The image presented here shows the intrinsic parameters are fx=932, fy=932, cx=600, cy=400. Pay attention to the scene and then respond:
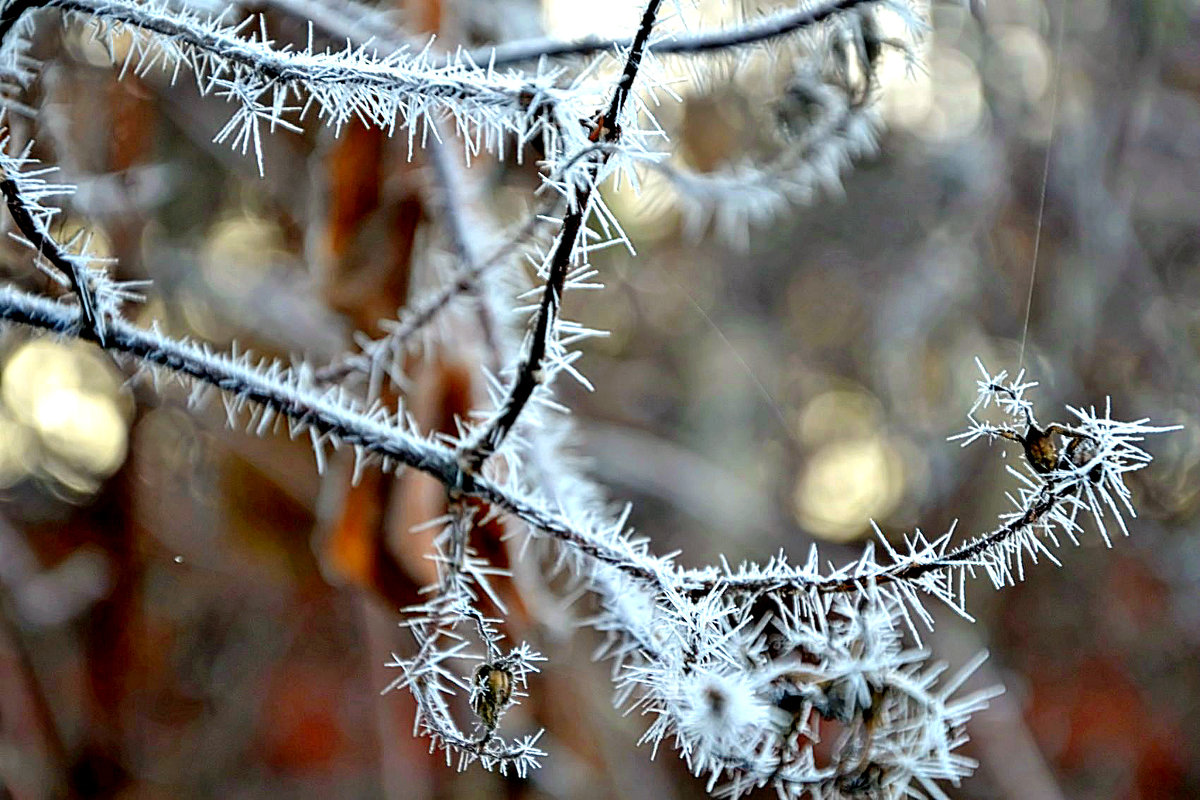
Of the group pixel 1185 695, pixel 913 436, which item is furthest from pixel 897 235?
pixel 1185 695

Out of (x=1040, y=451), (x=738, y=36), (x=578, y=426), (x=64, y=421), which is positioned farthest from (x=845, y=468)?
(x=1040, y=451)

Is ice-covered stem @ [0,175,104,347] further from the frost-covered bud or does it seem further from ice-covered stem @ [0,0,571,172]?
the frost-covered bud

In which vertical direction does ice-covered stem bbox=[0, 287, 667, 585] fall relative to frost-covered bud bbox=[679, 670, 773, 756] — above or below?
above

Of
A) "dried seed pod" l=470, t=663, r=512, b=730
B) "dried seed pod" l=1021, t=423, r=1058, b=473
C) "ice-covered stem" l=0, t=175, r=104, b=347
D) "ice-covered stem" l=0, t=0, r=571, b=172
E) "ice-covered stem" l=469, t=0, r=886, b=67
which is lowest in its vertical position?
"dried seed pod" l=470, t=663, r=512, b=730

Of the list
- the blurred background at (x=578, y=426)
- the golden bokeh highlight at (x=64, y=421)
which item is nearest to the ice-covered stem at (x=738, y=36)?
the blurred background at (x=578, y=426)

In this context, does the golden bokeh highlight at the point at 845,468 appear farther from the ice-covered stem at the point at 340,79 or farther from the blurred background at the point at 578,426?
the ice-covered stem at the point at 340,79

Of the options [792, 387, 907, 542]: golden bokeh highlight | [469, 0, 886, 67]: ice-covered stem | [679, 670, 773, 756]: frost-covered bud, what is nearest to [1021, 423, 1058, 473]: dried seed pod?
[679, 670, 773, 756]: frost-covered bud

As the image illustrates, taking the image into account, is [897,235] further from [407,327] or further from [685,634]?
[685,634]
